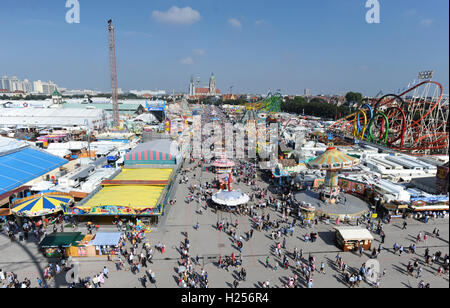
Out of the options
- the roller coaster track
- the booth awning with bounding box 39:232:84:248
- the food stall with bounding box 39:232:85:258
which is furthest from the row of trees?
the food stall with bounding box 39:232:85:258

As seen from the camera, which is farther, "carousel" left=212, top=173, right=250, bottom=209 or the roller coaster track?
the roller coaster track

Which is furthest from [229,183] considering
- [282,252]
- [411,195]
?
[411,195]

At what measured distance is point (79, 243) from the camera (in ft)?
49.4

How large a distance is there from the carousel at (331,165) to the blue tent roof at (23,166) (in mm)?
23076

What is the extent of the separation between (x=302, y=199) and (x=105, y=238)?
564 inches

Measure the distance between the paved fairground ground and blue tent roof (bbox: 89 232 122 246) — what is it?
842 millimetres

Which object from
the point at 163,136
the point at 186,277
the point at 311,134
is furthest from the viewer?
the point at 311,134

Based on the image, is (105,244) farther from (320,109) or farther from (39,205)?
(320,109)

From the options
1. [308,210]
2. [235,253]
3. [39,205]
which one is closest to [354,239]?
[308,210]

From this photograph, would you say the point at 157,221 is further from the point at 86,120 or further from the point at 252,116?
the point at 86,120

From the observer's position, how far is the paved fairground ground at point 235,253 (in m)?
12.9

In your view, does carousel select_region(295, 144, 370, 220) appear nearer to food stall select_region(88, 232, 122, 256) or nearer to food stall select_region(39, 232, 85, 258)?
food stall select_region(88, 232, 122, 256)

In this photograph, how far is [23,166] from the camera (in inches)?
952

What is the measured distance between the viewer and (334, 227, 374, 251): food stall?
15359 mm
